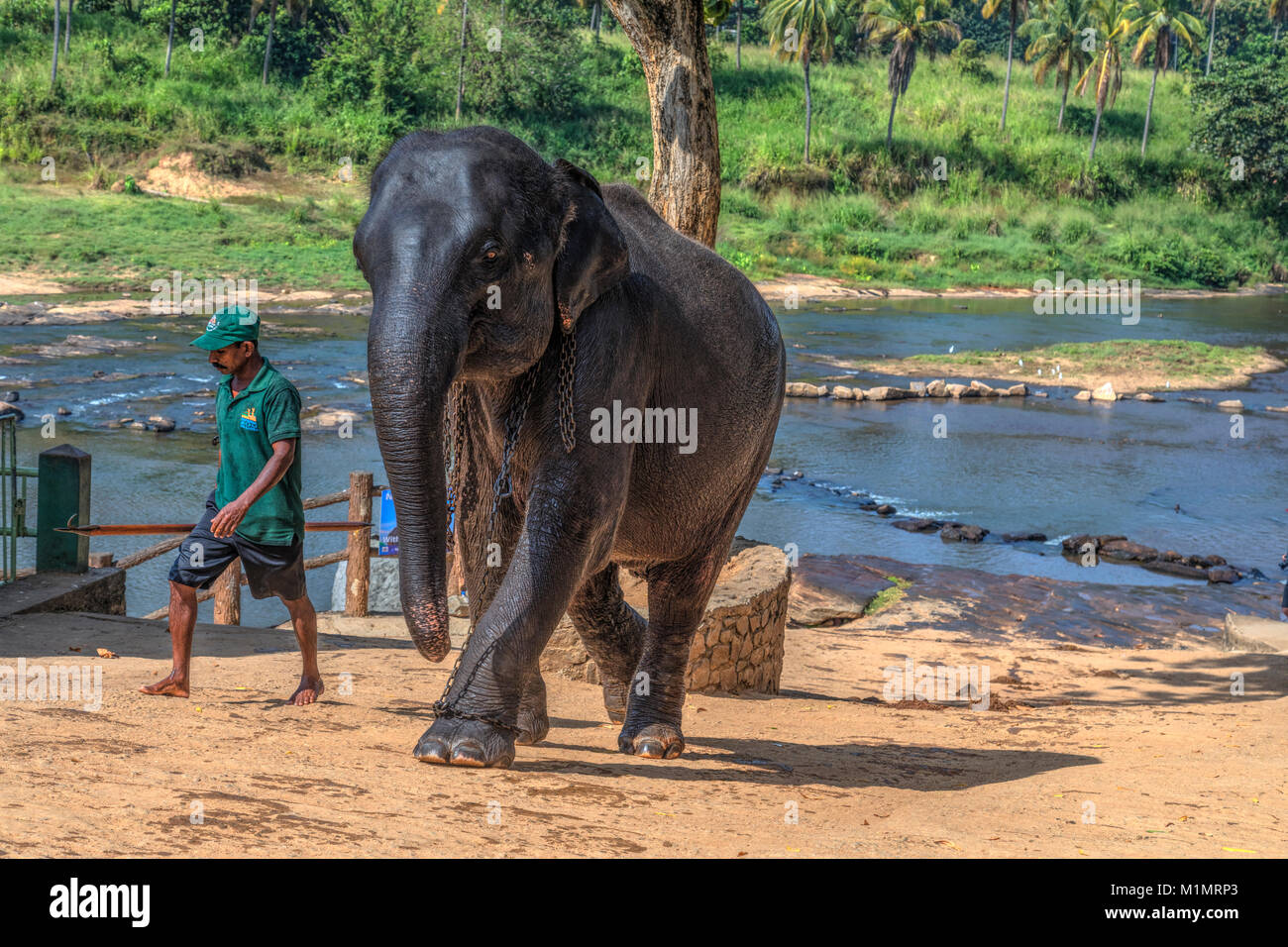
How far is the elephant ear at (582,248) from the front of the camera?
14.0 feet

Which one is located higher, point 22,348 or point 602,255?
point 602,255

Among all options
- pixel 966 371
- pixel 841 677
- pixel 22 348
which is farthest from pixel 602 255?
pixel 966 371

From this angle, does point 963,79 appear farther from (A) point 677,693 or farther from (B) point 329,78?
(A) point 677,693

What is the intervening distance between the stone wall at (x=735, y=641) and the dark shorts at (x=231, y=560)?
2126mm

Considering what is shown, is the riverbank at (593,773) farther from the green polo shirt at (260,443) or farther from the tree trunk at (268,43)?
the tree trunk at (268,43)

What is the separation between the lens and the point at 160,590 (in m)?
12.9

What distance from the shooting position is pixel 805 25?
48156 mm

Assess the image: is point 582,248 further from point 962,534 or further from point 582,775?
point 962,534

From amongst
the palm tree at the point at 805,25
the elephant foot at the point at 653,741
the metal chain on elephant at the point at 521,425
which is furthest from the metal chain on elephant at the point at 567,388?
the palm tree at the point at 805,25

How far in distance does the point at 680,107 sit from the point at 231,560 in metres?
5.94

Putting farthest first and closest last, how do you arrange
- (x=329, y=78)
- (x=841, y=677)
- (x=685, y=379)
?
(x=329, y=78) → (x=841, y=677) → (x=685, y=379)

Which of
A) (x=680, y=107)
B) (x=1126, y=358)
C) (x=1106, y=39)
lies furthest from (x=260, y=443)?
(x=1106, y=39)

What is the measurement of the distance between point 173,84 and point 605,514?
42203mm

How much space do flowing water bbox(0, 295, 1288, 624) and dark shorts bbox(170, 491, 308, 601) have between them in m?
6.14
